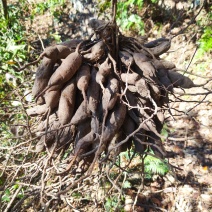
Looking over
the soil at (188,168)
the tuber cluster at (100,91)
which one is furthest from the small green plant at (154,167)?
the tuber cluster at (100,91)

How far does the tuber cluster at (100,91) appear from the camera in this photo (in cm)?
112

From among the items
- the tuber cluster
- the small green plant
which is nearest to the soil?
the small green plant

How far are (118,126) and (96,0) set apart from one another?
9.47ft

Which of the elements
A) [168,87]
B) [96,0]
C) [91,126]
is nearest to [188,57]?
[96,0]

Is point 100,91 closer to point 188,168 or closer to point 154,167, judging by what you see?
point 154,167

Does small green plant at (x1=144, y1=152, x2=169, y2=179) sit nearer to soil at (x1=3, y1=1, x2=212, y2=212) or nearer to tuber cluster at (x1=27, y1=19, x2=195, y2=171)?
soil at (x1=3, y1=1, x2=212, y2=212)

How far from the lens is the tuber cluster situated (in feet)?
3.68

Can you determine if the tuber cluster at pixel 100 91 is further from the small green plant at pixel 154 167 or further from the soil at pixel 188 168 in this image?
the small green plant at pixel 154 167

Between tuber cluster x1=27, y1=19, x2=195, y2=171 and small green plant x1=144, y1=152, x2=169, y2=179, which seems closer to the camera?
tuber cluster x1=27, y1=19, x2=195, y2=171

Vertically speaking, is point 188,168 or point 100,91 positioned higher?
point 100,91

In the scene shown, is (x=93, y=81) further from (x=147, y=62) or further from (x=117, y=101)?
(x=147, y=62)

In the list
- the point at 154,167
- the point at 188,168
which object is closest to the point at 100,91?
the point at 154,167

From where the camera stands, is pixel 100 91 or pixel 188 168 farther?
pixel 188 168

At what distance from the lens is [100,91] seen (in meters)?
1.19
